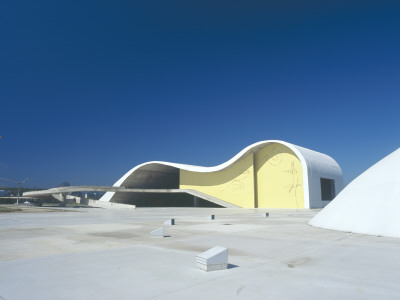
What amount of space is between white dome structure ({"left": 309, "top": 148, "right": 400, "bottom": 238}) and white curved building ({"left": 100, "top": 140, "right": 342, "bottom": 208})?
981 inches

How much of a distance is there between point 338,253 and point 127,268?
16.2 feet

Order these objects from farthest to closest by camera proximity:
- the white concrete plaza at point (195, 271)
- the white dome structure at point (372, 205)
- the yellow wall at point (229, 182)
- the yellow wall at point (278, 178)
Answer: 1. the yellow wall at point (229, 182)
2. the yellow wall at point (278, 178)
3. the white dome structure at point (372, 205)
4. the white concrete plaza at point (195, 271)

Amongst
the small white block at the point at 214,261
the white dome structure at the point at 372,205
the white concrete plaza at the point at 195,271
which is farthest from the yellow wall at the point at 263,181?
the small white block at the point at 214,261

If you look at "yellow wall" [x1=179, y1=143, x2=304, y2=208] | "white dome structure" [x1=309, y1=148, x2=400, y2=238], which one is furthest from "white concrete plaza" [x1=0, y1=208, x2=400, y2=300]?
"yellow wall" [x1=179, y1=143, x2=304, y2=208]

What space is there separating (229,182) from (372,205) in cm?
3607

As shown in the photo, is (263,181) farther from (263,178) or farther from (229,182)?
(229,182)

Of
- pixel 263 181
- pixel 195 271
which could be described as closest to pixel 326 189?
pixel 263 181

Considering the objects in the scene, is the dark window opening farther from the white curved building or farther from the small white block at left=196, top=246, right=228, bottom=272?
the small white block at left=196, top=246, right=228, bottom=272

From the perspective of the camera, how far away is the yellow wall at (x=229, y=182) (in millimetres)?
44094

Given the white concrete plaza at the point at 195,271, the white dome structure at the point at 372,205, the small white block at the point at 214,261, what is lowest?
the white concrete plaza at the point at 195,271

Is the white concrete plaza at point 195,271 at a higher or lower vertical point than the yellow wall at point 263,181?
lower

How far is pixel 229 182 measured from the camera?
46812 millimetres

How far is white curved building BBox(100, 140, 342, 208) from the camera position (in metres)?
38.7

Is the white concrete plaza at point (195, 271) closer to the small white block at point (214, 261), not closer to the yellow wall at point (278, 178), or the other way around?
the small white block at point (214, 261)
